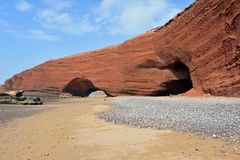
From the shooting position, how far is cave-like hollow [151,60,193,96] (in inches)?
1242

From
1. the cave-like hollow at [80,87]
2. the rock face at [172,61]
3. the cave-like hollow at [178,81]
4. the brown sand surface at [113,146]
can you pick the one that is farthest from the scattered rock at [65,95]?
the brown sand surface at [113,146]

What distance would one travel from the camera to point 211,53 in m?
24.6

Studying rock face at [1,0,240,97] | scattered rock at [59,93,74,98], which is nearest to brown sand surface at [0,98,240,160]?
rock face at [1,0,240,97]

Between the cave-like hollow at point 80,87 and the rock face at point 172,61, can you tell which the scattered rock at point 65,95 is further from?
the rock face at point 172,61

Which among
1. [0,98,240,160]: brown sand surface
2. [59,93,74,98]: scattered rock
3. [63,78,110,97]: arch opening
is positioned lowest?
[0,98,240,160]: brown sand surface

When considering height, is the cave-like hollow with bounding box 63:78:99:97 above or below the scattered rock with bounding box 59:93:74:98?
above

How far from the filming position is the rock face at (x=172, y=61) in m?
22.7

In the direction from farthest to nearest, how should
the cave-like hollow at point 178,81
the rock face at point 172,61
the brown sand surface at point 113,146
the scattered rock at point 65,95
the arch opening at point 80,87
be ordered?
the arch opening at point 80,87 → the scattered rock at point 65,95 → the cave-like hollow at point 178,81 → the rock face at point 172,61 → the brown sand surface at point 113,146

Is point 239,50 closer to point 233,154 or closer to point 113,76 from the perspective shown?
point 233,154

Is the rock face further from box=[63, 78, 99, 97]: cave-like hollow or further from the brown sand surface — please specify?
the brown sand surface

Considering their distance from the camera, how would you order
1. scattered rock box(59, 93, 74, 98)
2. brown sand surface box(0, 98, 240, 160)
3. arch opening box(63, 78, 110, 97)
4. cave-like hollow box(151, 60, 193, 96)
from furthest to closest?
1. arch opening box(63, 78, 110, 97)
2. scattered rock box(59, 93, 74, 98)
3. cave-like hollow box(151, 60, 193, 96)
4. brown sand surface box(0, 98, 240, 160)

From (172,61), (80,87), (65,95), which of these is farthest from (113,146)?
(80,87)

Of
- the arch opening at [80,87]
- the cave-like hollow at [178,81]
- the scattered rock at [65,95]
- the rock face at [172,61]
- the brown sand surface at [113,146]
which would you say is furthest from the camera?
the arch opening at [80,87]

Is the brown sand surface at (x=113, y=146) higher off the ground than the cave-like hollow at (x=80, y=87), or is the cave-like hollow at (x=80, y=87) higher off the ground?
the cave-like hollow at (x=80, y=87)
